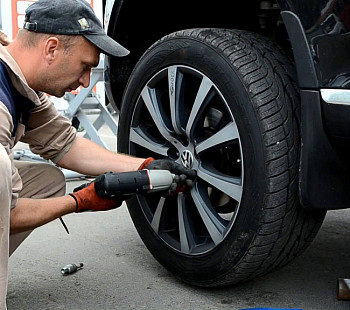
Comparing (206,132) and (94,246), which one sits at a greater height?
(206,132)

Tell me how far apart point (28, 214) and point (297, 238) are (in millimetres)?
929

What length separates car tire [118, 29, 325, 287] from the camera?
204 cm

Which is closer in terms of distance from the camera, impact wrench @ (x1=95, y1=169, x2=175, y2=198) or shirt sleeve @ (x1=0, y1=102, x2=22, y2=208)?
shirt sleeve @ (x1=0, y1=102, x2=22, y2=208)

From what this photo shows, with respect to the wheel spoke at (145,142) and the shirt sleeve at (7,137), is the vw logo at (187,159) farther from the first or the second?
the shirt sleeve at (7,137)

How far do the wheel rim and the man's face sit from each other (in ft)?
1.21

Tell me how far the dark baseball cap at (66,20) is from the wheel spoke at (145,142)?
1.65 feet

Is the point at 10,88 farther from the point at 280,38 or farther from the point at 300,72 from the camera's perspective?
the point at 280,38

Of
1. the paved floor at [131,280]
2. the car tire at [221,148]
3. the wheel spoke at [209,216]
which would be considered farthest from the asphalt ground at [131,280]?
the wheel spoke at [209,216]

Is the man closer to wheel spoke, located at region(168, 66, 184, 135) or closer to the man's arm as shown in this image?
wheel spoke, located at region(168, 66, 184, 135)

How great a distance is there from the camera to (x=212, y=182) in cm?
226

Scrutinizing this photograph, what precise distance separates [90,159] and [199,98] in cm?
61

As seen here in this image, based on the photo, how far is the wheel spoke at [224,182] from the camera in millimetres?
2162

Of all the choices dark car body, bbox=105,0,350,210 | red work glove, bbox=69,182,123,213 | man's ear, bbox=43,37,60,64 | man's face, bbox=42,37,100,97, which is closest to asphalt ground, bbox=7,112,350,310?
red work glove, bbox=69,182,123,213

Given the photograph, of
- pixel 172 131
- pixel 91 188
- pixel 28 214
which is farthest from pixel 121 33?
pixel 28 214
